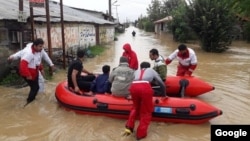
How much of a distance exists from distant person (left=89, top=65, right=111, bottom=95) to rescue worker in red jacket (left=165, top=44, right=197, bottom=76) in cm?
218

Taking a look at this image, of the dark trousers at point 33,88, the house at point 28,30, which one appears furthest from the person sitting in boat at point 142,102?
the house at point 28,30

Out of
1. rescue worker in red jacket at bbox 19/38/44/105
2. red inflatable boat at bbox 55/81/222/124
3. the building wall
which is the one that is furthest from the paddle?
the building wall

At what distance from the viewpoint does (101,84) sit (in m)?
7.60

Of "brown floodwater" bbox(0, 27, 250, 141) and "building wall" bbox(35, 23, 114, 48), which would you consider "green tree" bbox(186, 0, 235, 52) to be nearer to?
"building wall" bbox(35, 23, 114, 48)

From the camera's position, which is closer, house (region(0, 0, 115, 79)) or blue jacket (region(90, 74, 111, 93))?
blue jacket (region(90, 74, 111, 93))

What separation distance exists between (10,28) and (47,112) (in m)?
4.41

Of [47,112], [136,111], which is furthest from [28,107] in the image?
[136,111]

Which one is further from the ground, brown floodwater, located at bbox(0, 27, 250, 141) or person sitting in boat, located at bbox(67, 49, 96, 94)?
person sitting in boat, located at bbox(67, 49, 96, 94)

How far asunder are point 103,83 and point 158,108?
5.14 ft

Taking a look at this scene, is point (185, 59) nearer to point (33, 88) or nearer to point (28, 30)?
point (33, 88)

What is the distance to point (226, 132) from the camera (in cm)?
501

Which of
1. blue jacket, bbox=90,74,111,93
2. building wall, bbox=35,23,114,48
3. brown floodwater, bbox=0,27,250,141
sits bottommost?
brown floodwater, bbox=0,27,250,141

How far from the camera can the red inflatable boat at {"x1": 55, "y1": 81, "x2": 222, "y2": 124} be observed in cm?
660

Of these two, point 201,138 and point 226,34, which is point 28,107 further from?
point 226,34
